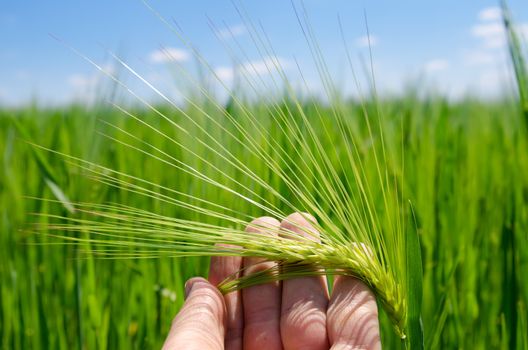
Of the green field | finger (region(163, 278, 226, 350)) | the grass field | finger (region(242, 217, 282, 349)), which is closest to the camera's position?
finger (region(163, 278, 226, 350))

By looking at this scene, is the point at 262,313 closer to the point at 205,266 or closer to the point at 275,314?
the point at 275,314

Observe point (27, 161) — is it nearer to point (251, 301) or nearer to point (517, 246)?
point (251, 301)

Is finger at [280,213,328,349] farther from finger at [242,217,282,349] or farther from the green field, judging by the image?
the green field

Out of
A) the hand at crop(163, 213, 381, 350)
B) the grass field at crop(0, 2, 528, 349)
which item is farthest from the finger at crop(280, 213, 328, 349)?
the grass field at crop(0, 2, 528, 349)

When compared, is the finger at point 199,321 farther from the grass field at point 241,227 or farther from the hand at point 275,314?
the grass field at point 241,227

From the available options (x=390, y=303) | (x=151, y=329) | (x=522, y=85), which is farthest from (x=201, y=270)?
(x=522, y=85)

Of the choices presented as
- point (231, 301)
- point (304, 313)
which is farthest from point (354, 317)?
point (231, 301)
